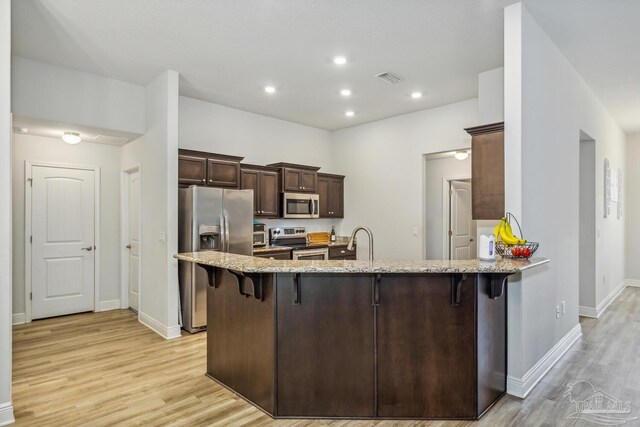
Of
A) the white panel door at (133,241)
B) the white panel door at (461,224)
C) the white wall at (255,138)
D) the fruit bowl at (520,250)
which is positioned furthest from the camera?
the white panel door at (461,224)

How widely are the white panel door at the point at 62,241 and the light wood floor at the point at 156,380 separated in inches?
21.4

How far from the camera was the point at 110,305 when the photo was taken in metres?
5.68

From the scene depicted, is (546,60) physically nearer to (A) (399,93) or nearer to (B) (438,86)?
(B) (438,86)

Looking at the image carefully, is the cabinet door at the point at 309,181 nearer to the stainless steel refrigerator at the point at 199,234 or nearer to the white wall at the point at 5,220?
the stainless steel refrigerator at the point at 199,234

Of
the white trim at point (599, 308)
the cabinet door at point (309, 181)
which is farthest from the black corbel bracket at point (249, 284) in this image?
the white trim at point (599, 308)

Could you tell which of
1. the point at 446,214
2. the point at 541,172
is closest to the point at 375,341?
the point at 541,172

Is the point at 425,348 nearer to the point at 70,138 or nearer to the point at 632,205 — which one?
the point at 70,138

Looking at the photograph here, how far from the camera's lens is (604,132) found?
5543 mm

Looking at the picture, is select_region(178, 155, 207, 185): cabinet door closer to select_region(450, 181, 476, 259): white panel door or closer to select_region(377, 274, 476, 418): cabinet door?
select_region(377, 274, 476, 418): cabinet door

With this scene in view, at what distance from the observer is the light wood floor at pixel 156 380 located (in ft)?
8.45

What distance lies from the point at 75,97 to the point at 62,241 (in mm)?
2139

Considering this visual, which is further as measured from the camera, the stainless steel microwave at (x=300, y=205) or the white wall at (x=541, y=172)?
the stainless steel microwave at (x=300, y=205)

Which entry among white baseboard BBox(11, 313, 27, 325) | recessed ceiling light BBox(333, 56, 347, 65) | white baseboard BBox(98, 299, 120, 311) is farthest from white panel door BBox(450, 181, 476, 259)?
white baseboard BBox(11, 313, 27, 325)

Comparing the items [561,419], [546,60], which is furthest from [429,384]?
[546,60]
